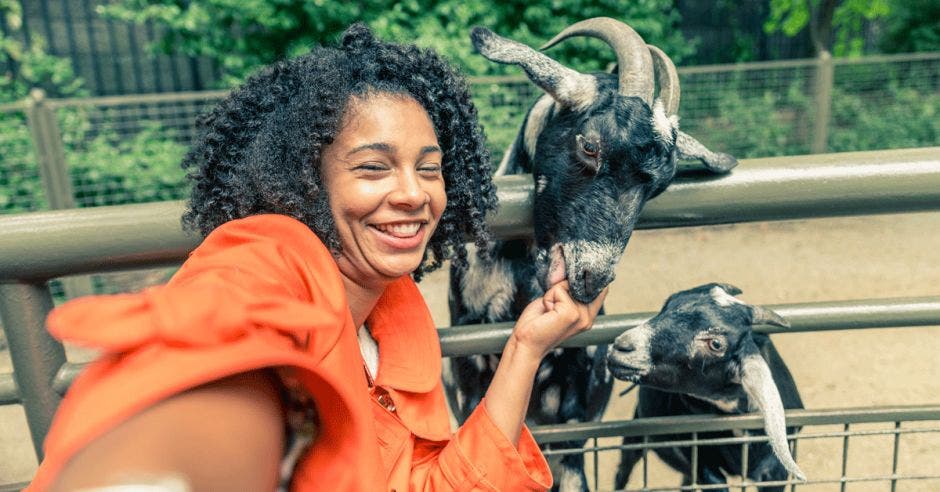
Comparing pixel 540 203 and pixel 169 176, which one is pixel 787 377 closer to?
pixel 540 203

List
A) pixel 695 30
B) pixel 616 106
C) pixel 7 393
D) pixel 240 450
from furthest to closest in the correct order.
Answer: pixel 695 30 < pixel 616 106 < pixel 7 393 < pixel 240 450

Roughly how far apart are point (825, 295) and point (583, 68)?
4.32 metres

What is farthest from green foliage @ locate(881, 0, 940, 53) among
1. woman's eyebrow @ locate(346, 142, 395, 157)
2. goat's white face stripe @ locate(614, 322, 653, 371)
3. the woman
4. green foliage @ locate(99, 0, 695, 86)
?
woman's eyebrow @ locate(346, 142, 395, 157)

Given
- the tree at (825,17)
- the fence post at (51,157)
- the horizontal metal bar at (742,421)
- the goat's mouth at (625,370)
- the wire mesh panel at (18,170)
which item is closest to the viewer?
the horizontal metal bar at (742,421)

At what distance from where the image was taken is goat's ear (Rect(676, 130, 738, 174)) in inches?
68.9

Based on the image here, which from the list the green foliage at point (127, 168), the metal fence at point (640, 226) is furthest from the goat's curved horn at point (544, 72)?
the green foliage at point (127, 168)

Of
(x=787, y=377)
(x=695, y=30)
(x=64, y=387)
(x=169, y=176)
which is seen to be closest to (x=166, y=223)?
(x=64, y=387)

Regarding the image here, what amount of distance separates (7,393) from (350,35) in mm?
1292

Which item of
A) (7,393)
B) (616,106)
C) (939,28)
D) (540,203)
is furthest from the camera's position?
(939,28)

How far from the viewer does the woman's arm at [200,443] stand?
0.73 meters

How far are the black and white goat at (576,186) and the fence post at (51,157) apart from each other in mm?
5246

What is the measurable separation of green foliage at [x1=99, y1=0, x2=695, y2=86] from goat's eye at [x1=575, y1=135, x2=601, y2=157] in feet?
18.3

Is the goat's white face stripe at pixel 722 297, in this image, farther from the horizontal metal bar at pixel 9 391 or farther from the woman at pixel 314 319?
the horizontal metal bar at pixel 9 391

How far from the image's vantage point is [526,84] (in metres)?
7.63
